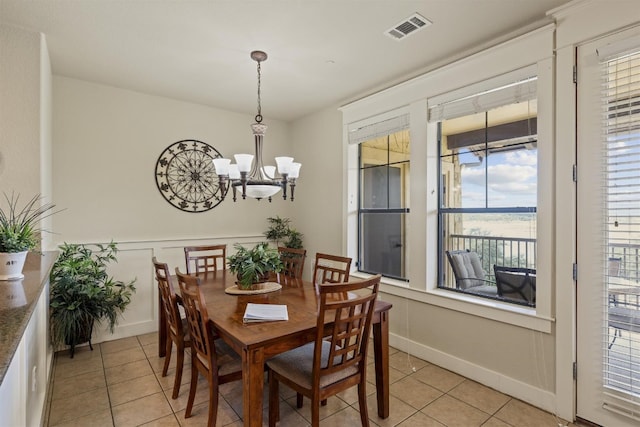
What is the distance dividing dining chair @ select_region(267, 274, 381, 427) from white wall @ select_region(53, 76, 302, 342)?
247 cm

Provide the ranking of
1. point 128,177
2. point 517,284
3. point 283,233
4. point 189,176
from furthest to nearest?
point 283,233 → point 189,176 → point 128,177 → point 517,284

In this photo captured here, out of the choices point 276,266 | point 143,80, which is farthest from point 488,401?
point 143,80

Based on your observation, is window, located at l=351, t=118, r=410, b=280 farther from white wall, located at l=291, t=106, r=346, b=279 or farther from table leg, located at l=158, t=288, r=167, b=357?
table leg, located at l=158, t=288, r=167, b=357

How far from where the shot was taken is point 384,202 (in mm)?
3781

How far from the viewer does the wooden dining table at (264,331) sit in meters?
1.65

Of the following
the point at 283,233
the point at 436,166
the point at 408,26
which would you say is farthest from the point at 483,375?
the point at 283,233

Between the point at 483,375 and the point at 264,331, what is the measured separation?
1.98 meters

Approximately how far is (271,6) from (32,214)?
7.92 feet

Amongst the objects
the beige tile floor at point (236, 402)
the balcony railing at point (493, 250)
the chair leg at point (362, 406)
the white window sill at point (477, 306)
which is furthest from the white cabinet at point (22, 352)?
the balcony railing at point (493, 250)

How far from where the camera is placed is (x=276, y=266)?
2645 mm

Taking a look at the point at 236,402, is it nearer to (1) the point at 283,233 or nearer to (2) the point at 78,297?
(2) the point at 78,297

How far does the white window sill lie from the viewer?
93.3 inches

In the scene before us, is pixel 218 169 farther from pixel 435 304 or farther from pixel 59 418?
pixel 435 304

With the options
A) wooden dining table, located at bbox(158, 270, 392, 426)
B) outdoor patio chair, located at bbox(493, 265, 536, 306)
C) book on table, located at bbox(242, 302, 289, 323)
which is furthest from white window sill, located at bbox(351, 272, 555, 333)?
book on table, located at bbox(242, 302, 289, 323)
